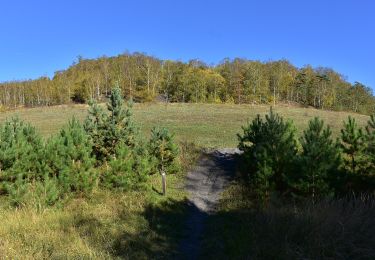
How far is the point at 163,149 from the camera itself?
74.1 feet

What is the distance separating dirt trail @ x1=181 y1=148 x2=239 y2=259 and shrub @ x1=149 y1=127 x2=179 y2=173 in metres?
1.29

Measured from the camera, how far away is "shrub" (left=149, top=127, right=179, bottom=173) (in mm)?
22516

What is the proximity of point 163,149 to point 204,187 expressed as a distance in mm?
3251

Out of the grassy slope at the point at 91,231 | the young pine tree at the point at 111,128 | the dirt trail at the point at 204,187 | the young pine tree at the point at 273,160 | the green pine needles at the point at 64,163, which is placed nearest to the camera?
the grassy slope at the point at 91,231

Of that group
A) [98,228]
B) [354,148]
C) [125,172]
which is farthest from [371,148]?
[98,228]

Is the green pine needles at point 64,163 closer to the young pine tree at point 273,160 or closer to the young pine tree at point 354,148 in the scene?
the young pine tree at point 273,160

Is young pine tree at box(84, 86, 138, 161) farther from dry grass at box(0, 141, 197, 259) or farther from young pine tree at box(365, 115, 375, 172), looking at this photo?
young pine tree at box(365, 115, 375, 172)

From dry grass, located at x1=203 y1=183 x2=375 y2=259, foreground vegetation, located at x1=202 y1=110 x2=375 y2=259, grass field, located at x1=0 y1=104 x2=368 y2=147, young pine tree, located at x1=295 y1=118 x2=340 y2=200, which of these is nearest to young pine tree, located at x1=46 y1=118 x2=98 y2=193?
foreground vegetation, located at x1=202 y1=110 x2=375 y2=259

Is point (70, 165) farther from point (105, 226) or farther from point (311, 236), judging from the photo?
point (311, 236)

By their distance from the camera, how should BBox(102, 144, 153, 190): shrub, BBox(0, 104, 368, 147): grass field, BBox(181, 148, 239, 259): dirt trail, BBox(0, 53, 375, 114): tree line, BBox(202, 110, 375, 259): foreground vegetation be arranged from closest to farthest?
BBox(202, 110, 375, 259): foreground vegetation
BBox(181, 148, 239, 259): dirt trail
BBox(102, 144, 153, 190): shrub
BBox(0, 104, 368, 147): grass field
BBox(0, 53, 375, 114): tree line

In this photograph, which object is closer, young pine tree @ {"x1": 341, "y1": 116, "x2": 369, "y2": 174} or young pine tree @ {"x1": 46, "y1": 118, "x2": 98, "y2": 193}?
young pine tree @ {"x1": 46, "y1": 118, "x2": 98, "y2": 193}

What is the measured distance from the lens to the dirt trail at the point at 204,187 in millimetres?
12040

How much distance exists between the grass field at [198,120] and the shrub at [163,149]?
286 inches

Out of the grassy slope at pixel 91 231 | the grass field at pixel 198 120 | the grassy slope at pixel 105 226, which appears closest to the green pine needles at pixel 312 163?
the grassy slope at pixel 105 226
